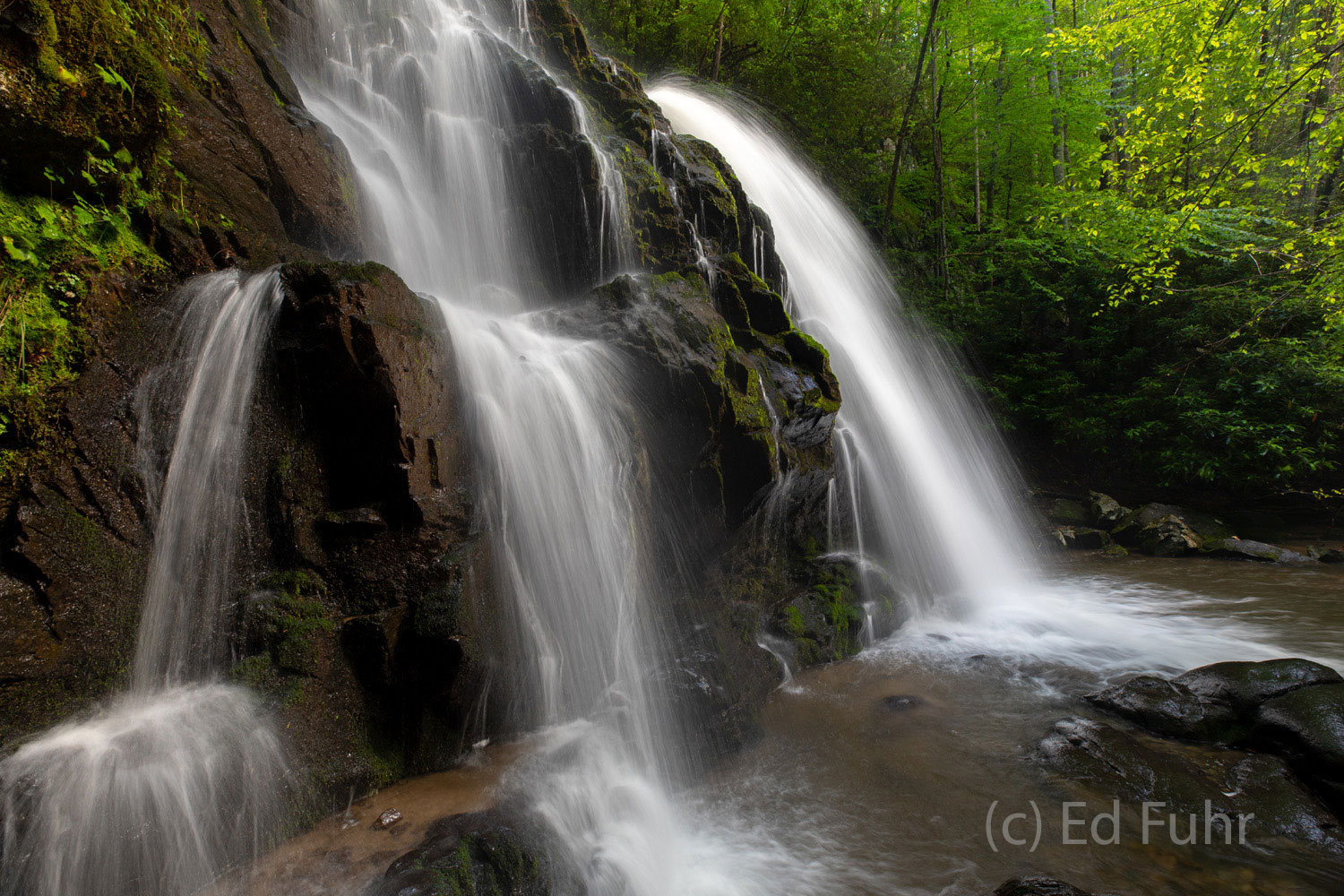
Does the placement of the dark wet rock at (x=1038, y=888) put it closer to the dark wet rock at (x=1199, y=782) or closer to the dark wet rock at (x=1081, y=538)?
the dark wet rock at (x=1199, y=782)

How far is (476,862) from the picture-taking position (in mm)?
3129

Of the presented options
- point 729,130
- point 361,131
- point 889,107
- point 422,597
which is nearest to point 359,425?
point 422,597

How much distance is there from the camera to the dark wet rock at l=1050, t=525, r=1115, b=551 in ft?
36.3

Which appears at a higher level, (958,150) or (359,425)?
(958,150)

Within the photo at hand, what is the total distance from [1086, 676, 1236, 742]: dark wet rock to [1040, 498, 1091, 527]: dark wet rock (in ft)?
24.4

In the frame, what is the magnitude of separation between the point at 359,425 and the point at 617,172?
18.8 feet

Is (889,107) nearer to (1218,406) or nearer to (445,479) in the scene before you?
(1218,406)

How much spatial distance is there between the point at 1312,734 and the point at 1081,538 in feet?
25.8

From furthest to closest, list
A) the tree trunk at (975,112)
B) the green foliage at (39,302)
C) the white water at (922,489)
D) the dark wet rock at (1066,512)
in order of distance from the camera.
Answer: the tree trunk at (975,112) → the dark wet rock at (1066,512) → the white water at (922,489) → the green foliage at (39,302)

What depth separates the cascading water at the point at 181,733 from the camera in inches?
108

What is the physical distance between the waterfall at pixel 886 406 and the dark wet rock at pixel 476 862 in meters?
5.76

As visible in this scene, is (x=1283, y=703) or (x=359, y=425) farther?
(x=1283, y=703)

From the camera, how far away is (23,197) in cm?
346

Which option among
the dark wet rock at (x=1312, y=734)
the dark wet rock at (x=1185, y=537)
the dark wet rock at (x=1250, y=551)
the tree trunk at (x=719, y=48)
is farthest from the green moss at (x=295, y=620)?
the tree trunk at (x=719, y=48)
